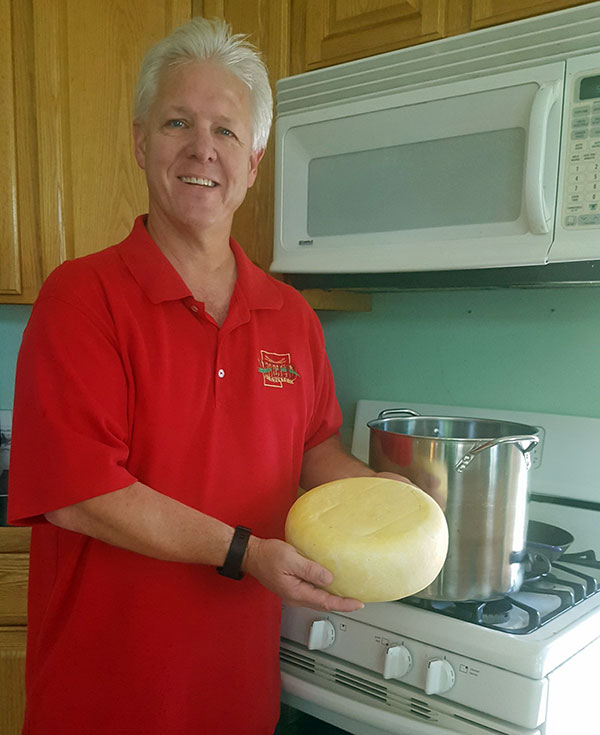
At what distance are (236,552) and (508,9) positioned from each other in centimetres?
97

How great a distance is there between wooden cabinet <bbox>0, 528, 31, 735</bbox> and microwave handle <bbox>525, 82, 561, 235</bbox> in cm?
122

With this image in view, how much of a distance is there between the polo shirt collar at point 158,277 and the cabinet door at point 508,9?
595mm

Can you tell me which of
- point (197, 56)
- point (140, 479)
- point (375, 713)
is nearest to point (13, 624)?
point (140, 479)

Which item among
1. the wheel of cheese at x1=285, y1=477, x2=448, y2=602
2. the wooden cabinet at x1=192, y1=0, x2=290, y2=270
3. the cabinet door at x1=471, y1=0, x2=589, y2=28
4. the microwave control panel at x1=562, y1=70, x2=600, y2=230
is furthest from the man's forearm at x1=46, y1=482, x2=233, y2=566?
the cabinet door at x1=471, y1=0, x2=589, y2=28

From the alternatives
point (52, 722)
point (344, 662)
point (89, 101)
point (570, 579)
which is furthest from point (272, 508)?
point (89, 101)

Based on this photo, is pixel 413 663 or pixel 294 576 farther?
pixel 413 663

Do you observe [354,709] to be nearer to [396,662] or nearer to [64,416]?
[396,662]

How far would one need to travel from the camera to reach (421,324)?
5.23ft

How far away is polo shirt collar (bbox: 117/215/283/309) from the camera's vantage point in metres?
0.95

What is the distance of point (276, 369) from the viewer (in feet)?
3.46

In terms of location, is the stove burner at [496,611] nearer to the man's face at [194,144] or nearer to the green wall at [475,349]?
the green wall at [475,349]

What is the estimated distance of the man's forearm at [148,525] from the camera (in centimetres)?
83

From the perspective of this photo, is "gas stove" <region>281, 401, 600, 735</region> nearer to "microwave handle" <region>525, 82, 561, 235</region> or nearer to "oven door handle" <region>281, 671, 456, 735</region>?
"oven door handle" <region>281, 671, 456, 735</region>

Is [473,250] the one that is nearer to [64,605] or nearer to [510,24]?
[510,24]
